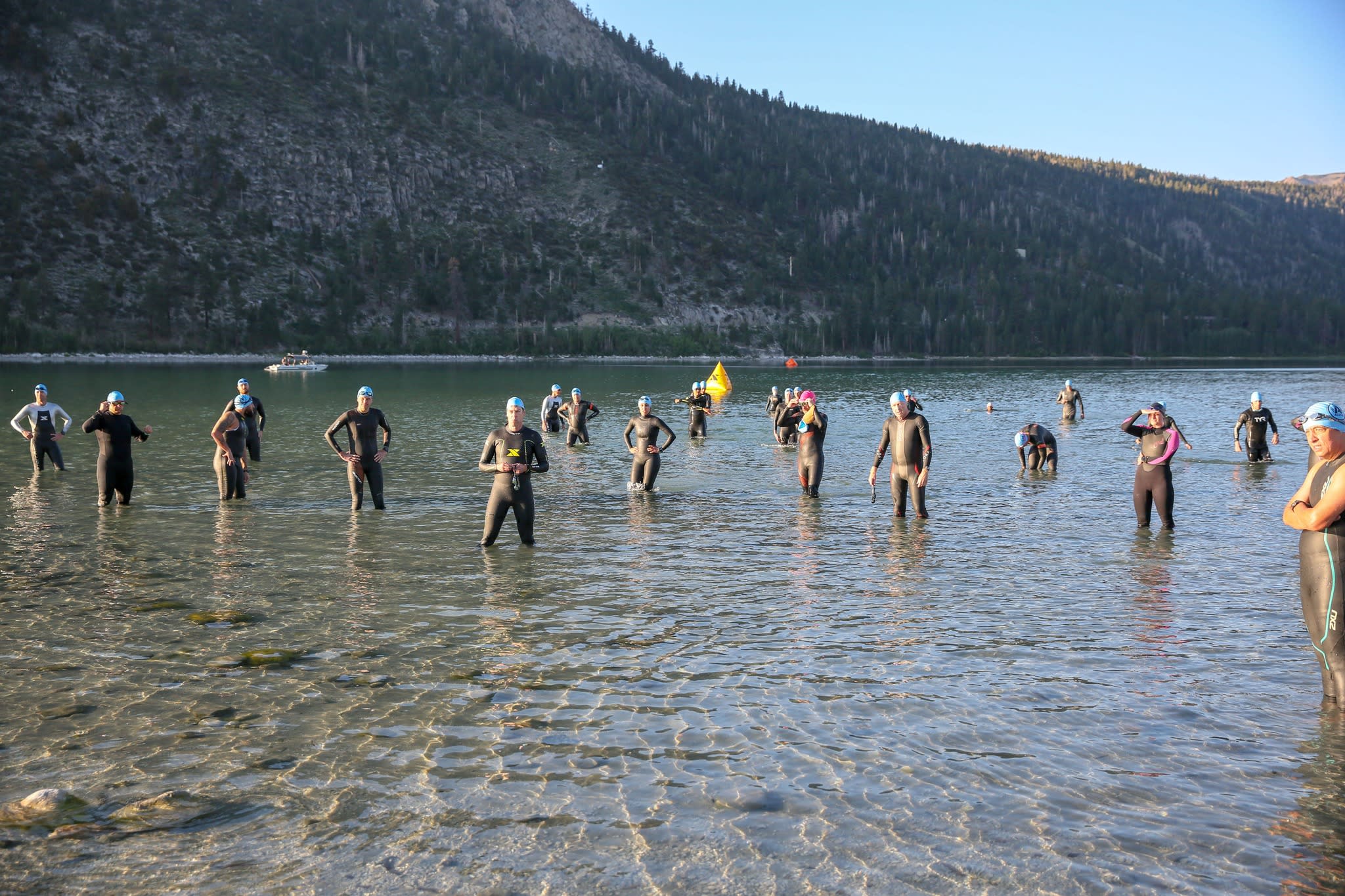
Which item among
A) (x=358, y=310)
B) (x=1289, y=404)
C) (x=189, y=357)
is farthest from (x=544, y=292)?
(x=1289, y=404)

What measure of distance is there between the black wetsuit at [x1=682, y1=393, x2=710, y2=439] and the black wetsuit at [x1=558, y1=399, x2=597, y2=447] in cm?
315

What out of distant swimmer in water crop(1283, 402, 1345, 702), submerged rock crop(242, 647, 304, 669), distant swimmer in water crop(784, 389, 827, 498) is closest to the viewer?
distant swimmer in water crop(1283, 402, 1345, 702)

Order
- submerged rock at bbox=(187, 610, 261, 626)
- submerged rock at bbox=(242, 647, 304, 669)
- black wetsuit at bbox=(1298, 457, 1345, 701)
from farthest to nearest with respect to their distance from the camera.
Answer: submerged rock at bbox=(187, 610, 261, 626), submerged rock at bbox=(242, 647, 304, 669), black wetsuit at bbox=(1298, 457, 1345, 701)

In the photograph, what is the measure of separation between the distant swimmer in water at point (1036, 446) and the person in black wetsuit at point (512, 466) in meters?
13.7

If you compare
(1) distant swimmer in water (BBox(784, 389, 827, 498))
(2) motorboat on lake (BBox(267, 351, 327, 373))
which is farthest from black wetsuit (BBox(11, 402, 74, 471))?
(2) motorboat on lake (BBox(267, 351, 327, 373))

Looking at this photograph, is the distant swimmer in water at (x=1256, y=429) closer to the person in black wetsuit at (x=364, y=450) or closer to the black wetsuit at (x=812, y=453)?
the black wetsuit at (x=812, y=453)

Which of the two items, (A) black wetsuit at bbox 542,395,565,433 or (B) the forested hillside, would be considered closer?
(A) black wetsuit at bbox 542,395,565,433

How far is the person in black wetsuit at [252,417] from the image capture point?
19345 mm

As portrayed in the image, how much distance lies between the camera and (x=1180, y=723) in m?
7.87

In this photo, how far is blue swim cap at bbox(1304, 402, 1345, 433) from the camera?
700 centimetres

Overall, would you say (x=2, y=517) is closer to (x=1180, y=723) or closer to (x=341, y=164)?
(x=1180, y=723)

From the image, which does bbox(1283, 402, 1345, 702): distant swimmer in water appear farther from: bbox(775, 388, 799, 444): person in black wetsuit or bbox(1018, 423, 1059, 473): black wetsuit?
bbox(775, 388, 799, 444): person in black wetsuit

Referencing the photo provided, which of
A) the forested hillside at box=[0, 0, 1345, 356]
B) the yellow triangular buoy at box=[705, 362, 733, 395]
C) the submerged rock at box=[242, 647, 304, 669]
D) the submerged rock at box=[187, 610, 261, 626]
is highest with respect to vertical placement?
the forested hillside at box=[0, 0, 1345, 356]

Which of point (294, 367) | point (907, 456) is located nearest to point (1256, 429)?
point (907, 456)
